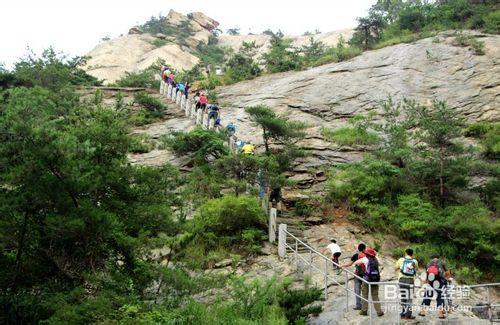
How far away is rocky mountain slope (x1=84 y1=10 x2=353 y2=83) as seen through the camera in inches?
1741

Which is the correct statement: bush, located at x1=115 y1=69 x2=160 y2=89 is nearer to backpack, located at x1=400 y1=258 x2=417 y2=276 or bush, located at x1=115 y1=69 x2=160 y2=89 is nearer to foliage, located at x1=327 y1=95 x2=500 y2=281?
foliage, located at x1=327 y1=95 x2=500 y2=281

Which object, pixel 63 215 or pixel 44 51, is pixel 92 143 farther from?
pixel 44 51

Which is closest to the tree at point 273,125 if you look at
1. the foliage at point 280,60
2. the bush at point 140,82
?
the foliage at point 280,60

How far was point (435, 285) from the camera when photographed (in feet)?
33.4

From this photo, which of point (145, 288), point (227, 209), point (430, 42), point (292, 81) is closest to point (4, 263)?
point (145, 288)

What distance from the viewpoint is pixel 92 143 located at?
1059cm

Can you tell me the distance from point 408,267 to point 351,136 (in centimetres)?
1138

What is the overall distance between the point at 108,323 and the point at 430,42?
2597 cm

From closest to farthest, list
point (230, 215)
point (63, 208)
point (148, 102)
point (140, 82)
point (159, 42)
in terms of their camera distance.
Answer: point (63, 208), point (230, 215), point (148, 102), point (140, 82), point (159, 42)

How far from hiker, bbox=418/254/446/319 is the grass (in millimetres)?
10429

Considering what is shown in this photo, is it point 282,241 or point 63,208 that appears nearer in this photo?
point 63,208

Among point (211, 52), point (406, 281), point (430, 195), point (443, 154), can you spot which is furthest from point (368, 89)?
point (211, 52)

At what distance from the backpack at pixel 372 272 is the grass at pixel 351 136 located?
1044 cm

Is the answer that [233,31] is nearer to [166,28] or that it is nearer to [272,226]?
[166,28]
